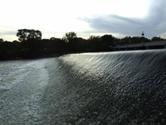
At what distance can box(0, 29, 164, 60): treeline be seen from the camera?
106 meters

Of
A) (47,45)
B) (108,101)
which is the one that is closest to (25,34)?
(47,45)

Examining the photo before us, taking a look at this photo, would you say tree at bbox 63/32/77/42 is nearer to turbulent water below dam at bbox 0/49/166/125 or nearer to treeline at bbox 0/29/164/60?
treeline at bbox 0/29/164/60

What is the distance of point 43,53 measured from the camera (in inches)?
4641

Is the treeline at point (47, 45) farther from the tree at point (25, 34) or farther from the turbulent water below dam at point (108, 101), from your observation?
the turbulent water below dam at point (108, 101)

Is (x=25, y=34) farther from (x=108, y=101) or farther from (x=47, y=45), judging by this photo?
(x=108, y=101)

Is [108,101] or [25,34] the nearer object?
Result: [108,101]

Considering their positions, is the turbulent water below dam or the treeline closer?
the turbulent water below dam

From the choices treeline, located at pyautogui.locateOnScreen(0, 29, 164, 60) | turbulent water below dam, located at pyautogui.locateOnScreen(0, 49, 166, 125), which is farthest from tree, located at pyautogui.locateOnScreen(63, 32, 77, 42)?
turbulent water below dam, located at pyautogui.locateOnScreen(0, 49, 166, 125)

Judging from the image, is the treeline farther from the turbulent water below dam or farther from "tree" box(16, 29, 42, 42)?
the turbulent water below dam

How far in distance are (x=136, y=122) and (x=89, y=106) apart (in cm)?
313

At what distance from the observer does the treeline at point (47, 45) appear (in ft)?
349

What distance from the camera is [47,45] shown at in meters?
127

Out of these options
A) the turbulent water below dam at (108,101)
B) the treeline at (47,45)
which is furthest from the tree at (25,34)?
the turbulent water below dam at (108,101)

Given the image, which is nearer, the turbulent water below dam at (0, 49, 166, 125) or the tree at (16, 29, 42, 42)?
the turbulent water below dam at (0, 49, 166, 125)
